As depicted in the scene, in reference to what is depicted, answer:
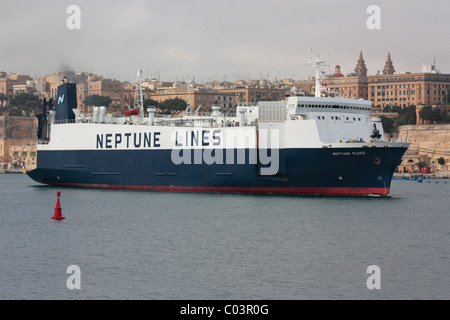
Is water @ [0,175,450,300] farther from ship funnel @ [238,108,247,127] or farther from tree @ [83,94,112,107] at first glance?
tree @ [83,94,112,107]

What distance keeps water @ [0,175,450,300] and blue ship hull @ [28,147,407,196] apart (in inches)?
44.4

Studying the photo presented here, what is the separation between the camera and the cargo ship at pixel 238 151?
43.2 m

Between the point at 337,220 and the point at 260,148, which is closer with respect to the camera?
the point at 337,220

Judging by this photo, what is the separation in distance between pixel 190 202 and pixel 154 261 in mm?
17668

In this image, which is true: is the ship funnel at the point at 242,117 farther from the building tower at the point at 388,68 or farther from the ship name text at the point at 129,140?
the building tower at the point at 388,68

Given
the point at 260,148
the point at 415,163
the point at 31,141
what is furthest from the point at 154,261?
the point at 31,141

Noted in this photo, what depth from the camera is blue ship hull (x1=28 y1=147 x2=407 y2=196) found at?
42812 mm

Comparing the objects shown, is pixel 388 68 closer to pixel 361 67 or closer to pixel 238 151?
pixel 361 67

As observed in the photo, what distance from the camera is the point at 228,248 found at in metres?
27.4

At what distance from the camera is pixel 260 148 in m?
45.6

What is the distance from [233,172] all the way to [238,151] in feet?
4.16

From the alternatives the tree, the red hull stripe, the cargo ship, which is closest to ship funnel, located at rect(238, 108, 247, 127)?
the cargo ship

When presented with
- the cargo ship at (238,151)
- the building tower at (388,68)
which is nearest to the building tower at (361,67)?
the building tower at (388,68)
